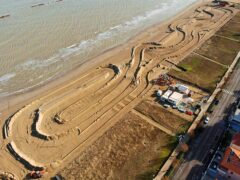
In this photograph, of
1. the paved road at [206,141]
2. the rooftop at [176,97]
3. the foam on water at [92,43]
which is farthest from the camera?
the foam on water at [92,43]

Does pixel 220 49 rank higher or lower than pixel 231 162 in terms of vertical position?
higher

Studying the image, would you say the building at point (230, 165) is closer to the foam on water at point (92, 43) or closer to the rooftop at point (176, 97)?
the rooftop at point (176, 97)

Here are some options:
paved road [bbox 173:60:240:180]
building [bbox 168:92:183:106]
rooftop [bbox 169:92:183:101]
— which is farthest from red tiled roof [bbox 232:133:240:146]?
rooftop [bbox 169:92:183:101]

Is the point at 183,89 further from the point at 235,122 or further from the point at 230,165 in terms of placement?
the point at 230,165

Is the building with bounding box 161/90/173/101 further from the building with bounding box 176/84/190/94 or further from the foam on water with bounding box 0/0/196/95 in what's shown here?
the foam on water with bounding box 0/0/196/95

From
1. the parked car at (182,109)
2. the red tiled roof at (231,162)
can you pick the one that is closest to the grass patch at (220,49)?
the parked car at (182,109)

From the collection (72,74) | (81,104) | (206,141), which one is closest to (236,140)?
(206,141)
